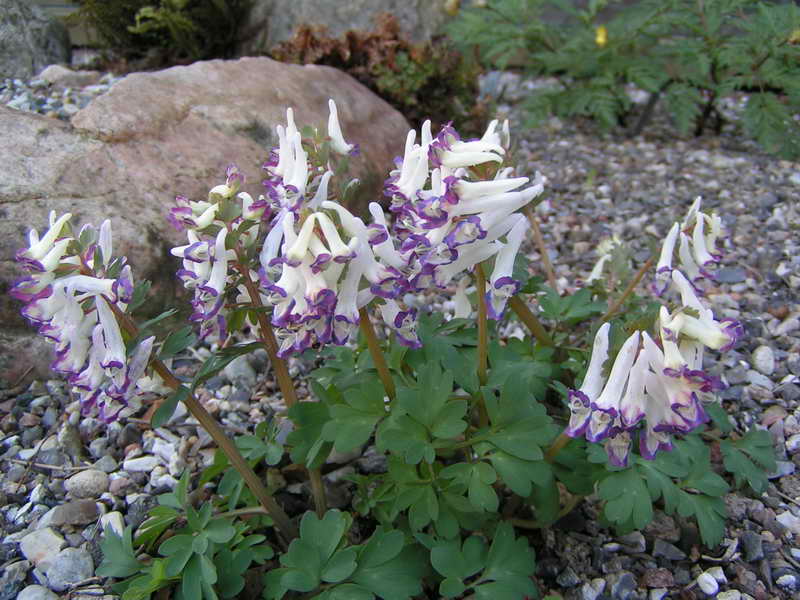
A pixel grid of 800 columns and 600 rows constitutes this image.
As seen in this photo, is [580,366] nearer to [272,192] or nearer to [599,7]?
[272,192]

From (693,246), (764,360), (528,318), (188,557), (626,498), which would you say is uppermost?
(693,246)

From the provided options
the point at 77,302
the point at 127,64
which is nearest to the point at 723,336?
the point at 77,302

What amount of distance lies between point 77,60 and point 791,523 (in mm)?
7962

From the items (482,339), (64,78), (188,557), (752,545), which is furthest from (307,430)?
(64,78)

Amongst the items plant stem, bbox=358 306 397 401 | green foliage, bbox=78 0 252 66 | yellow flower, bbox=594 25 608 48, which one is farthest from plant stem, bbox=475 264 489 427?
green foliage, bbox=78 0 252 66

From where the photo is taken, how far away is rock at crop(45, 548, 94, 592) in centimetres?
233

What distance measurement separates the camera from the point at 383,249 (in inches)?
72.0

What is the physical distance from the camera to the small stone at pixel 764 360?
3.40 metres

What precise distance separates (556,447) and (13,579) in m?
1.95

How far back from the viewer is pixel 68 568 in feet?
7.76

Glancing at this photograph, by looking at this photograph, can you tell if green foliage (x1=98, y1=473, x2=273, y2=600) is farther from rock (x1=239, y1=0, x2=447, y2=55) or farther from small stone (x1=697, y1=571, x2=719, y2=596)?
rock (x1=239, y1=0, x2=447, y2=55)

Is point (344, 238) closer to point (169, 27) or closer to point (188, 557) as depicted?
point (188, 557)

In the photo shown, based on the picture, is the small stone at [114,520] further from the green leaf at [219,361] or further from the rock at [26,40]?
the rock at [26,40]

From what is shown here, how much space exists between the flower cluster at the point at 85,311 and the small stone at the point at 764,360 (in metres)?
3.00
